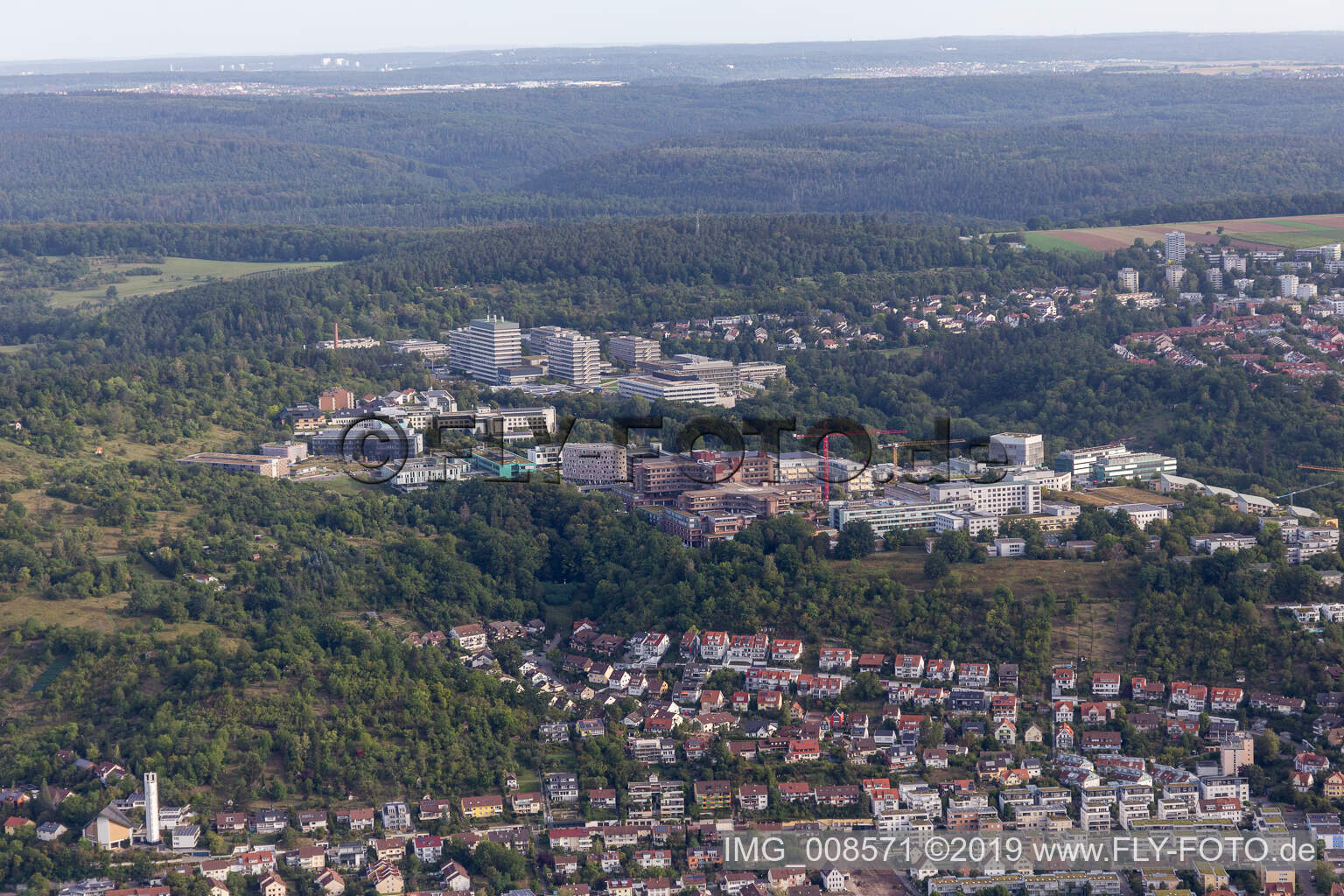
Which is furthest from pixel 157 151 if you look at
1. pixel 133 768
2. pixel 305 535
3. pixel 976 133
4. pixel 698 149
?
pixel 133 768

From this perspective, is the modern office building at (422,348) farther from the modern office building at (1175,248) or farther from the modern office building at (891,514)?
the modern office building at (1175,248)

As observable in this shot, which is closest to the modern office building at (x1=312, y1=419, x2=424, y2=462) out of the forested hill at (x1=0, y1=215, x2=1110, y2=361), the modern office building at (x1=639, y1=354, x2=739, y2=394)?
the modern office building at (x1=639, y1=354, x2=739, y2=394)

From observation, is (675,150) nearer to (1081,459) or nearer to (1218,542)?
(1081,459)

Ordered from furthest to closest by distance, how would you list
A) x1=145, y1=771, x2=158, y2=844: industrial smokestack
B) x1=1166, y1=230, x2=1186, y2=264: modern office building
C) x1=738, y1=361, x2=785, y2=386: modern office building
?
x1=1166, y1=230, x2=1186, y2=264: modern office building, x1=738, y1=361, x2=785, y2=386: modern office building, x1=145, y1=771, x2=158, y2=844: industrial smokestack

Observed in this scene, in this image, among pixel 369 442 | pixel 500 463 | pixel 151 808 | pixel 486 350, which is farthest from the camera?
pixel 486 350

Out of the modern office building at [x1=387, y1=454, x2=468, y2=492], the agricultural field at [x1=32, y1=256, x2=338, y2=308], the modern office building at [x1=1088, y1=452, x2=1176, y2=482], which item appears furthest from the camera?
the agricultural field at [x1=32, y1=256, x2=338, y2=308]

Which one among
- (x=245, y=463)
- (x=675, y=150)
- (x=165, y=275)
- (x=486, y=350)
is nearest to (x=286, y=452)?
(x=245, y=463)

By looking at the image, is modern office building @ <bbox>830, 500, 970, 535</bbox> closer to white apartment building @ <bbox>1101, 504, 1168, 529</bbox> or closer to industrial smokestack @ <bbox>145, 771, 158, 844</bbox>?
white apartment building @ <bbox>1101, 504, 1168, 529</bbox>
